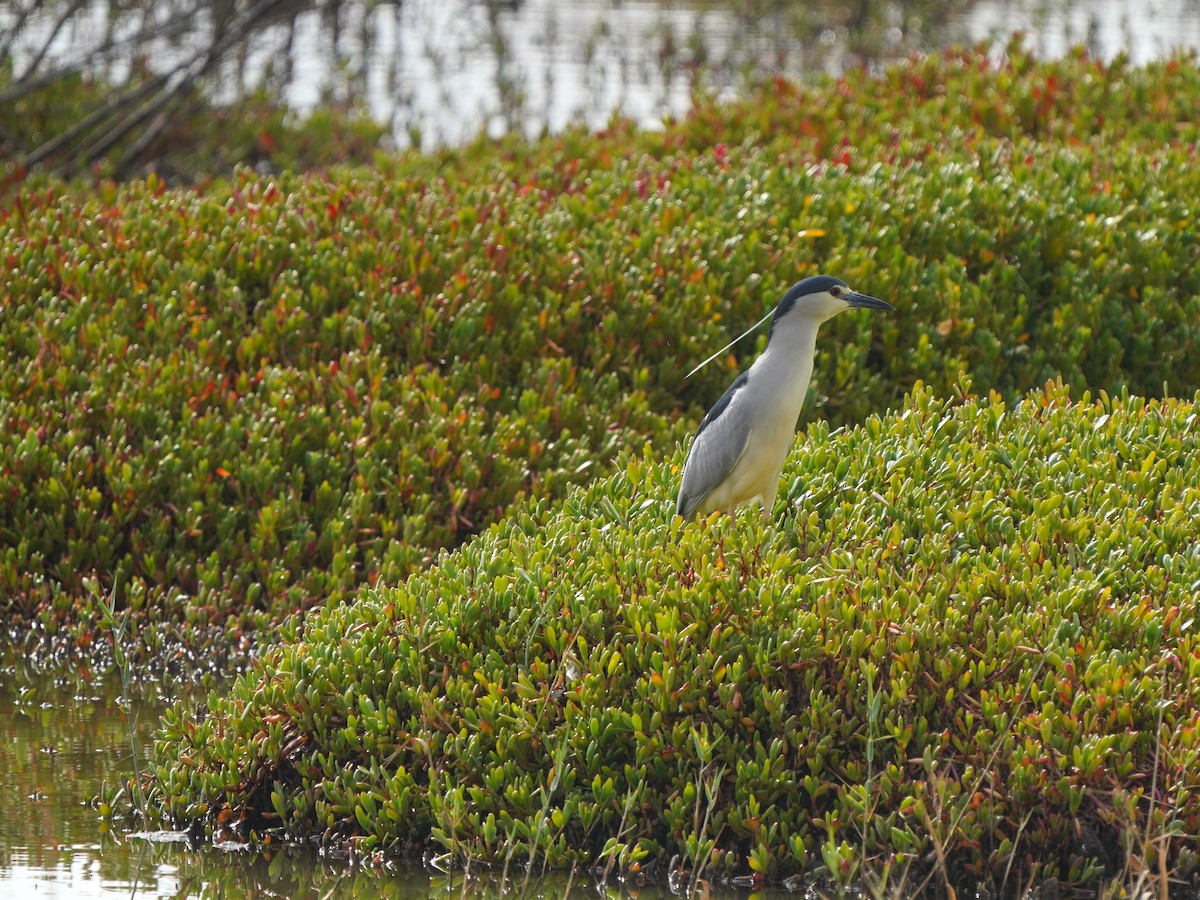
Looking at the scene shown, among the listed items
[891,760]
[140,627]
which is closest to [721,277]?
[140,627]

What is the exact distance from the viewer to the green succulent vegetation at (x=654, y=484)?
4879 mm

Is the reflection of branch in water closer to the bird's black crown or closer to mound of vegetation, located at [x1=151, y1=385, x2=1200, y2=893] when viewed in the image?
the bird's black crown

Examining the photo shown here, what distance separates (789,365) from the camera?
6.15 meters

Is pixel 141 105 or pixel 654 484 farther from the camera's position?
pixel 141 105

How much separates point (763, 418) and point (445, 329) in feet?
8.58

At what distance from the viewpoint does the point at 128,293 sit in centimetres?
826

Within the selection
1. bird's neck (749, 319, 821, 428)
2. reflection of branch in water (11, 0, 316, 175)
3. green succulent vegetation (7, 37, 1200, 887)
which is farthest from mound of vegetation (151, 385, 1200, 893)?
reflection of branch in water (11, 0, 316, 175)

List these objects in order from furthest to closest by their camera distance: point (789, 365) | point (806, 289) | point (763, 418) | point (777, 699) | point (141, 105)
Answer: point (141, 105), point (806, 289), point (789, 365), point (763, 418), point (777, 699)

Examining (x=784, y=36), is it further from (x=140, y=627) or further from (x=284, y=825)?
(x=284, y=825)

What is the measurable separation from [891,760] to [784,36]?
15.6 meters

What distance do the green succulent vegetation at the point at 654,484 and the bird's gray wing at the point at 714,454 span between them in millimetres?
199

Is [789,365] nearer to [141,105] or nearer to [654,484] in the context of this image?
[654,484]

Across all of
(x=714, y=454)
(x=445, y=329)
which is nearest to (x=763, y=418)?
(x=714, y=454)

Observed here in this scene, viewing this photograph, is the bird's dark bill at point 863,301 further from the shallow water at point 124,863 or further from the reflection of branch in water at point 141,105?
the reflection of branch in water at point 141,105
